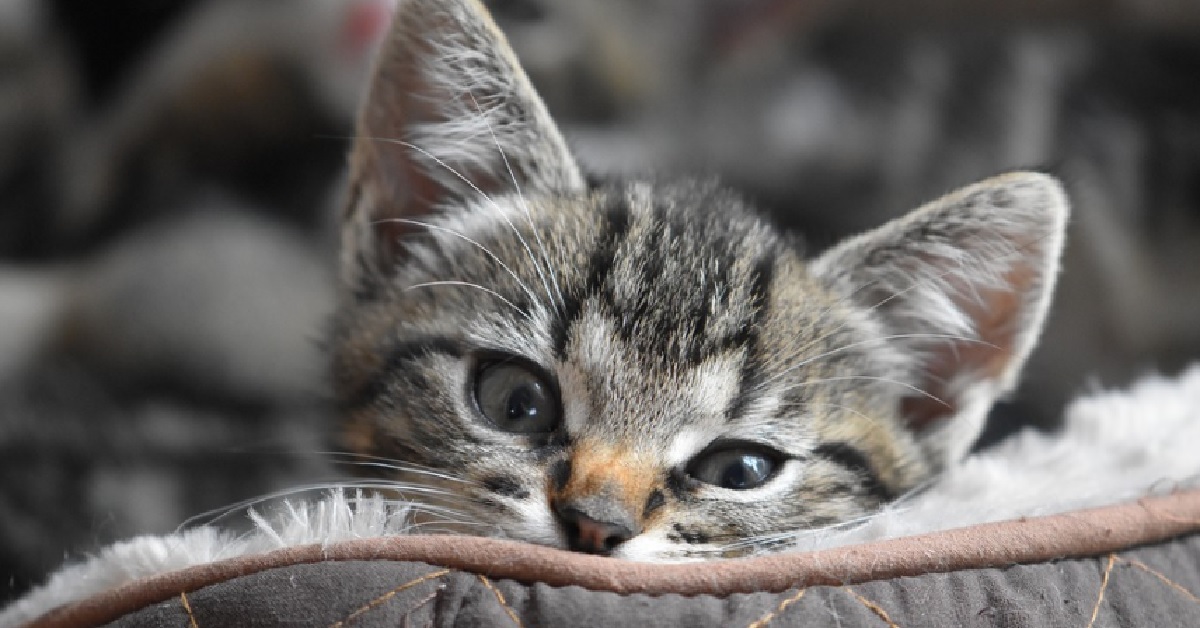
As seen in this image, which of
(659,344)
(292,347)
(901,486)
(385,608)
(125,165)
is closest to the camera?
(385,608)

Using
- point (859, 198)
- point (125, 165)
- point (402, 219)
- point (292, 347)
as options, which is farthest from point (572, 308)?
point (125, 165)

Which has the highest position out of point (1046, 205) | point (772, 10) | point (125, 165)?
point (772, 10)

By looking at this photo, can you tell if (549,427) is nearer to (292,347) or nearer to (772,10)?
(292,347)

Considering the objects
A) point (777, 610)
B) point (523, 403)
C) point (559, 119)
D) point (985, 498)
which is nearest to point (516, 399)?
point (523, 403)

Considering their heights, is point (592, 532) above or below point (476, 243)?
below

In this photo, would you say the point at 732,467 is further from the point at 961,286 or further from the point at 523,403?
the point at 961,286

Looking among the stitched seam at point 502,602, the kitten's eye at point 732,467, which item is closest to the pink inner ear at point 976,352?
the kitten's eye at point 732,467
